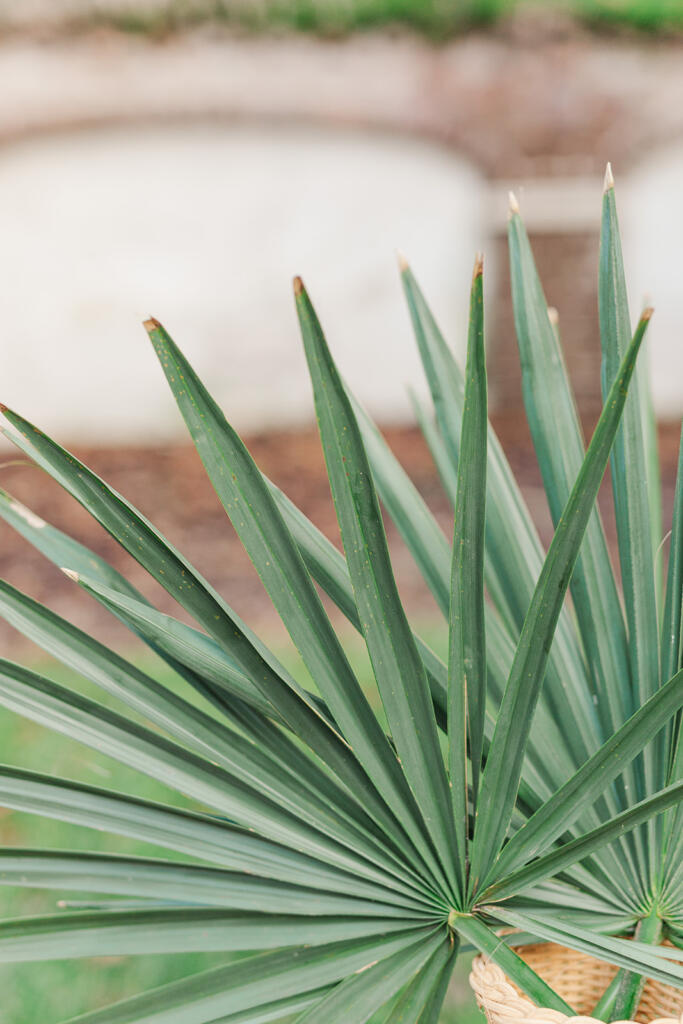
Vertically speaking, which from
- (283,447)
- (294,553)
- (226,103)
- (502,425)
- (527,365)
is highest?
(226,103)

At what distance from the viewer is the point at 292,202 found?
Result: 4.27 meters

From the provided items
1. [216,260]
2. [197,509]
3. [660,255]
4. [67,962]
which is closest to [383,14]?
[216,260]

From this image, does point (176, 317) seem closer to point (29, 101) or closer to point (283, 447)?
point (283, 447)

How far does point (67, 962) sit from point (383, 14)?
3892mm

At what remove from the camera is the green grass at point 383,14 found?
3.89 metres

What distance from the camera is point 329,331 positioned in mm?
4363

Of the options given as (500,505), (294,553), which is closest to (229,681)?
(294,553)

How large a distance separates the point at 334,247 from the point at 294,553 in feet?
12.6

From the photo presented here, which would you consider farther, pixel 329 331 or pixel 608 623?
pixel 329 331

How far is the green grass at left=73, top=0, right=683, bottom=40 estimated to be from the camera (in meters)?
3.89

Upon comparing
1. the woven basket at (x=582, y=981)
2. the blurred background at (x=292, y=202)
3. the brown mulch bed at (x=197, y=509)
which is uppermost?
the blurred background at (x=292, y=202)

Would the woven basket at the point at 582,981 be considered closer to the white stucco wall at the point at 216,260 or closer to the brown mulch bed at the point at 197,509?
the brown mulch bed at the point at 197,509

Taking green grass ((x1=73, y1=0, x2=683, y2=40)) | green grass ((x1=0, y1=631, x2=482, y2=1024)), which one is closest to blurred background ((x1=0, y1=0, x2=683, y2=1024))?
green grass ((x1=73, y1=0, x2=683, y2=40))

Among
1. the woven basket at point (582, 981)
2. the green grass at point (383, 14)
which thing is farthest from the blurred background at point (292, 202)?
the woven basket at point (582, 981)
